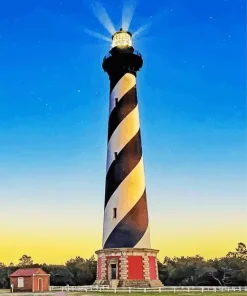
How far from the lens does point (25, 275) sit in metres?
31.3

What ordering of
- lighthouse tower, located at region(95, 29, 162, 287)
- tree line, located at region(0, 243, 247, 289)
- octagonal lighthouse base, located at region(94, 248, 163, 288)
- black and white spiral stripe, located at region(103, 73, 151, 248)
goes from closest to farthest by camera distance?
octagonal lighthouse base, located at region(94, 248, 163, 288), lighthouse tower, located at region(95, 29, 162, 287), black and white spiral stripe, located at region(103, 73, 151, 248), tree line, located at region(0, 243, 247, 289)

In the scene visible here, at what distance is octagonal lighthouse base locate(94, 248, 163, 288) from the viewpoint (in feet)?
97.0

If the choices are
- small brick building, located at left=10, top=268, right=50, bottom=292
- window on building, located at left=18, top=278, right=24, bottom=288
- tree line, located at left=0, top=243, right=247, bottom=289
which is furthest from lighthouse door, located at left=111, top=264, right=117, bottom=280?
tree line, located at left=0, top=243, right=247, bottom=289

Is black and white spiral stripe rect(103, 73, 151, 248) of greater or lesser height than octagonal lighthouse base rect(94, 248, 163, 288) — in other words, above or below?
above

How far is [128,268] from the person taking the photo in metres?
29.7

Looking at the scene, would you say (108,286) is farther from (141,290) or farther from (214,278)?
(214,278)

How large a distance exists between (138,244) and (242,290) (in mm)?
7085

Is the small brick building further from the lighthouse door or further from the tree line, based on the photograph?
the tree line

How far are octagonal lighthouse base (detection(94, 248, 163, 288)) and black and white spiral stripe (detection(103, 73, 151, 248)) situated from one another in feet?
1.63

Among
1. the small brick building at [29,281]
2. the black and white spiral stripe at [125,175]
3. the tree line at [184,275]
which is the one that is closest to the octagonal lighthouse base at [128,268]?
the black and white spiral stripe at [125,175]

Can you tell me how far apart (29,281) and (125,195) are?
871 centimetres

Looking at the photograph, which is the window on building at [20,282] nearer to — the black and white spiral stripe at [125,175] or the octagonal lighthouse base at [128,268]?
the octagonal lighthouse base at [128,268]

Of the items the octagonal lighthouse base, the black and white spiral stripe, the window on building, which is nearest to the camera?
the octagonal lighthouse base

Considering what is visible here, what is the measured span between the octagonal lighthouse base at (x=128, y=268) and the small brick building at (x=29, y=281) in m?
4.19
